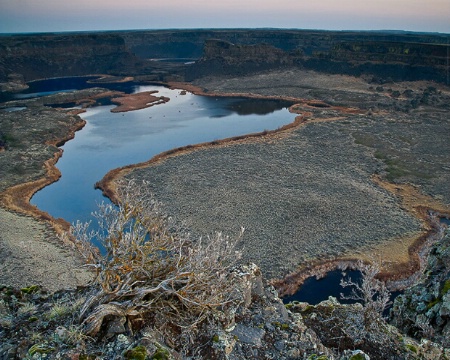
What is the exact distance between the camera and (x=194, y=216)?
28578mm

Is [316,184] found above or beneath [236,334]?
beneath

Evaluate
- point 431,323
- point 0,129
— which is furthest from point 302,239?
point 0,129

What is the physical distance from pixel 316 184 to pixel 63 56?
381 ft

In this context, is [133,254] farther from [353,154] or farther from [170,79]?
[170,79]

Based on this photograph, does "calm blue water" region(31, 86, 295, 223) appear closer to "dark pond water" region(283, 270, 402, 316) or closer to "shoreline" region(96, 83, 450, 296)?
"shoreline" region(96, 83, 450, 296)

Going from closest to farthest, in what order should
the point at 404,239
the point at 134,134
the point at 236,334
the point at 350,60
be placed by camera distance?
the point at 236,334 < the point at 404,239 < the point at 134,134 < the point at 350,60

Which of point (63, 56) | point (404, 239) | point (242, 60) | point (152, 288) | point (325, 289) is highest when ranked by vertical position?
point (242, 60)

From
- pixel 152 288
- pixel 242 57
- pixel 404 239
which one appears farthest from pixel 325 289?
pixel 242 57

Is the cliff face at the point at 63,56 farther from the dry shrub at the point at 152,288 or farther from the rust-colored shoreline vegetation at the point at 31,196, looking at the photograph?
the dry shrub at the point at 152,288

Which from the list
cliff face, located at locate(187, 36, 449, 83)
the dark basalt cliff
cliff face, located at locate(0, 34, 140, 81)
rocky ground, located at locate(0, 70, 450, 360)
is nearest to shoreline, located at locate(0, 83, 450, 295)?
rocky ground, located at locate(0, 70, 450, 360)

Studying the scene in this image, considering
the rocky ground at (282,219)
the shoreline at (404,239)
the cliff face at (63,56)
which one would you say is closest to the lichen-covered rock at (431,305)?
the rocky ground at (282,219)

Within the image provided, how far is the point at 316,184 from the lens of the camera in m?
33.9

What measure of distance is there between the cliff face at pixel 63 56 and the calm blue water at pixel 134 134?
54.5m

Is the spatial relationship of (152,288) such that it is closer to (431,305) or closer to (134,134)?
(431,305)
